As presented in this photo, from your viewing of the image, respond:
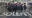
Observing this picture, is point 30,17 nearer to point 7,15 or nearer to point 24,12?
point 24,12

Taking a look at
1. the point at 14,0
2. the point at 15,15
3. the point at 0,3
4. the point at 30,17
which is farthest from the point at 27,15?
the point at 0,3

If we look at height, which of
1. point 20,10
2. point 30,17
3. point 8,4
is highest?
point 8,4

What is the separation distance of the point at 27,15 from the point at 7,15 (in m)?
0.33

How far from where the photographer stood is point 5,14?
1154mm

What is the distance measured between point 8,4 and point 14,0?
12cm

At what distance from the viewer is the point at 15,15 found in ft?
3.78

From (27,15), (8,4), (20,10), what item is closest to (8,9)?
(8,4)

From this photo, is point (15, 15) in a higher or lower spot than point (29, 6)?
lower

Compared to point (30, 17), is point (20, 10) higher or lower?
higher

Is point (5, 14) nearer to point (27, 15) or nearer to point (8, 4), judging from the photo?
point (8, 4)

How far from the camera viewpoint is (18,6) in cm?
116

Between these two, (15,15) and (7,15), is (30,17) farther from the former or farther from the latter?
(7,15)

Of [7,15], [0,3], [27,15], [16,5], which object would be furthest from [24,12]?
[0,3]

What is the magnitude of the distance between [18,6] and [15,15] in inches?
6.1
